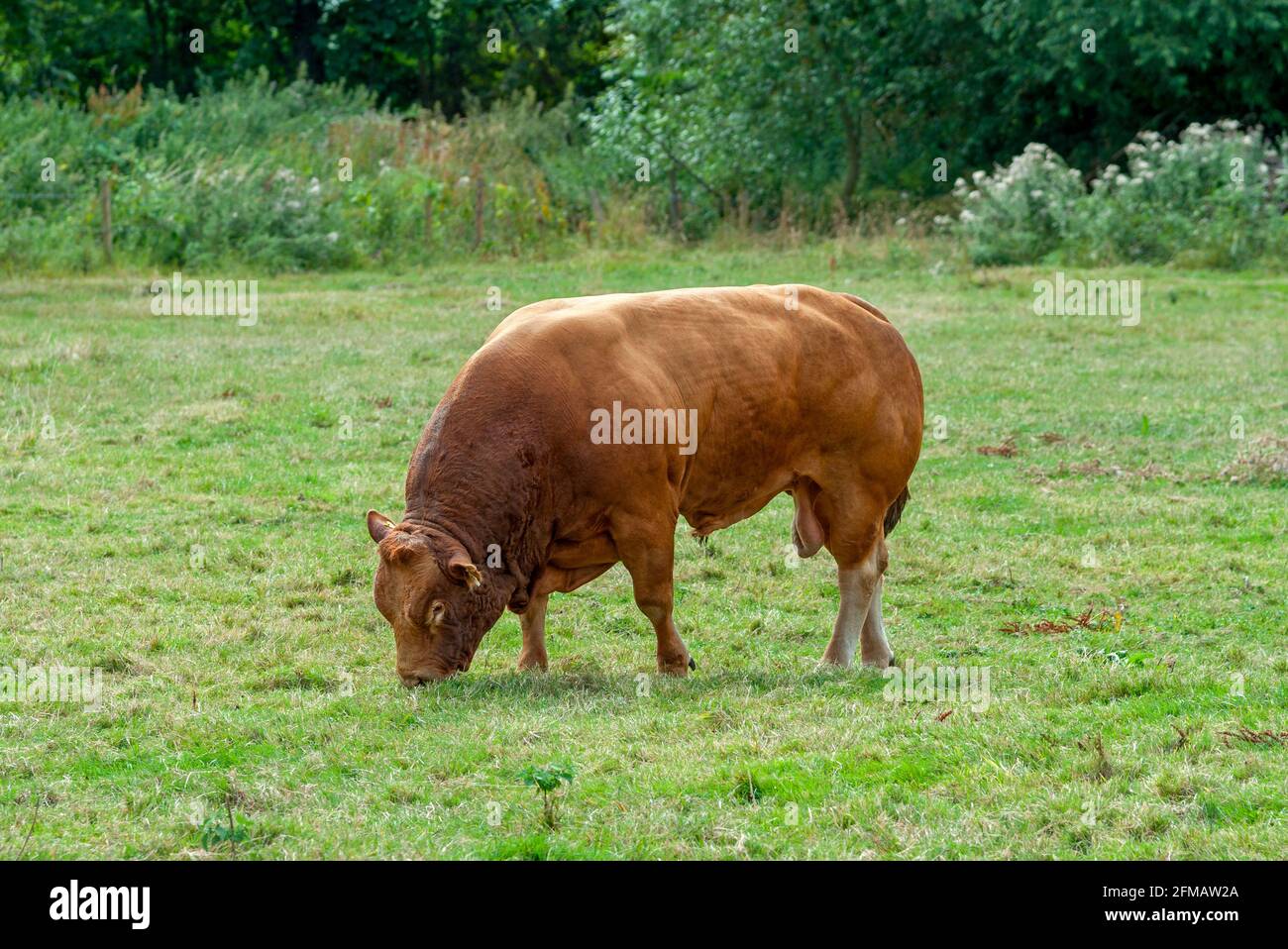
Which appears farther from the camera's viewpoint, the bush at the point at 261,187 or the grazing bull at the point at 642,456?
the bush at the point at 261,187

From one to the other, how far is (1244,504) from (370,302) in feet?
39.5

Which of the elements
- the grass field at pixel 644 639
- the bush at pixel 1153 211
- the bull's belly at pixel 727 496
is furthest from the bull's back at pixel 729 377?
the bush at pixel 1153 211

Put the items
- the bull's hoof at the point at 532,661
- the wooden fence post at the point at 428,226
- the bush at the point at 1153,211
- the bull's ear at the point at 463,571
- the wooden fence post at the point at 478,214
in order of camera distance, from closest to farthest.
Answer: the bull's ear at the point at 463,571 < the bull's hoof at the point at 532,661 < the bush at the point at 1153,211 < the wooden fence post at the point at 428,226 < the wooden fence post at the point at 478,214

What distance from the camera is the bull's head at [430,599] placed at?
22.6 ft

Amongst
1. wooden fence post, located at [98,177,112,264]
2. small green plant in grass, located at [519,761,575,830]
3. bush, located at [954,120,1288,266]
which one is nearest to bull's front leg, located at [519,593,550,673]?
small green plant in grass, located at [519,761,575,830]

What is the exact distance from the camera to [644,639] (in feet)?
28.6

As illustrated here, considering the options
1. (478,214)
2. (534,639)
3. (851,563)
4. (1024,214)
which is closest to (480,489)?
(534,639)

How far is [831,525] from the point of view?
320 inches

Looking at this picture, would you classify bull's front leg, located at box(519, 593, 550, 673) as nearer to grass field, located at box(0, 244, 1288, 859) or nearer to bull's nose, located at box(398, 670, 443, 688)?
grass field, located at box(0, 244, 1288, 859)

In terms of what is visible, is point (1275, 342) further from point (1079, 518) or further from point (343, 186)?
point (343, 186)

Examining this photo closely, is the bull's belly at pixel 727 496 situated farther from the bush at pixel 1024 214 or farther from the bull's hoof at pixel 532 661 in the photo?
the bush at pixel 1024 214

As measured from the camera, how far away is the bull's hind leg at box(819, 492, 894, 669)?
8070 mm

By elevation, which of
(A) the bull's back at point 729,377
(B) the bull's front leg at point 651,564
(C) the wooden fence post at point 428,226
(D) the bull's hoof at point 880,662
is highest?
(C) the wooden fence post at point 428,226
